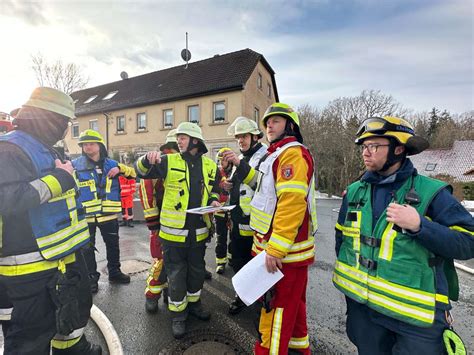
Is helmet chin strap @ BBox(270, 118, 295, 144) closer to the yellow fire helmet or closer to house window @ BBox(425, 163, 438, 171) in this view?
the yellow fire helmet

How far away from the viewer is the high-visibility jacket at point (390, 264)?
152cm

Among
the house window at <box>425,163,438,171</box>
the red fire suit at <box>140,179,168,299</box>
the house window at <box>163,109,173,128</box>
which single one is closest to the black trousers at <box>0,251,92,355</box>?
the red fire suit at <box>140,179,168,299</box>

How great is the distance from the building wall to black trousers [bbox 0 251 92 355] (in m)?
15.6

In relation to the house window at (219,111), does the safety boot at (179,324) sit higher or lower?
lower

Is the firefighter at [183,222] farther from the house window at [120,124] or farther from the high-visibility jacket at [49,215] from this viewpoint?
the house window at [120,124]

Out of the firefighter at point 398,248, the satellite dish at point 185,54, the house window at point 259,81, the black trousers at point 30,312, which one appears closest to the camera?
the firefighter at point 398,248

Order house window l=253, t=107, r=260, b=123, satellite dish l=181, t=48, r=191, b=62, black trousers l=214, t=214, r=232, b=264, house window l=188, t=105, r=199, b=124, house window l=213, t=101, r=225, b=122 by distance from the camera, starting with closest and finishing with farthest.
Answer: black trousers l=214, t=214, r=232, b=264
house window l=213, t=101, r=225, b=122
house window l=188, t=105, r=199, b=124
house window l=253, t=107, r=260, b=123
satellite dish l=181, t=48, r=191, b=62

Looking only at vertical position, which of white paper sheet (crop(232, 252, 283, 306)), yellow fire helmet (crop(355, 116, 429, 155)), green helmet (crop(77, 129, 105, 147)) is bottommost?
white paper sheet (crop(232, 252, 283, 306))

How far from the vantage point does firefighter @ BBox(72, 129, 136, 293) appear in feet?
13.1

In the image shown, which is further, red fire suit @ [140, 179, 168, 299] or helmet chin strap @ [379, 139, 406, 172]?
red fire suit @ [140, 179, 168, 299]

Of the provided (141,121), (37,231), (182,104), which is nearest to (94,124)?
(141,121)

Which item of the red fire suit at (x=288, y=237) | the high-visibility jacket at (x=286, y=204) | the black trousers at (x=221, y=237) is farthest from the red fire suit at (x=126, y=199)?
the red fire suit at (x=288, y=237)

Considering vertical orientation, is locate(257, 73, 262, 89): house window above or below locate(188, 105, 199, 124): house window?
above

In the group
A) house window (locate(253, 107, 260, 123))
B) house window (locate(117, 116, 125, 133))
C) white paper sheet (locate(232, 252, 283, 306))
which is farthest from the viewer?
house window (locate(117, 116, 125, 133))
